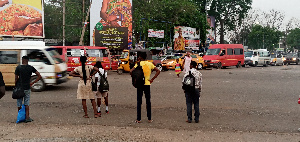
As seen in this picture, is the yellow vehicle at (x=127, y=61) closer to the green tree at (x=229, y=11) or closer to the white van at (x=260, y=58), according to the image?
the white van at (x=260, y=58)

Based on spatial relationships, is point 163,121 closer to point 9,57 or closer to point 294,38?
point 9,57

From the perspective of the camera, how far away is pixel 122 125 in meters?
7.61

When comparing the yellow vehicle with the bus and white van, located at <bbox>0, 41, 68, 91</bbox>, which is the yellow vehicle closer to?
the bus

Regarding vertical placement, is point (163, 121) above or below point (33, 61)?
below

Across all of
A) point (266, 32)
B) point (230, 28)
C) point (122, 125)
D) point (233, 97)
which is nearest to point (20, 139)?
point (122, 125)

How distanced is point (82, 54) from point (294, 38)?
93020 millimetres

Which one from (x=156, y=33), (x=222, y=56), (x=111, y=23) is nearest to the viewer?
(x=222, y=56)

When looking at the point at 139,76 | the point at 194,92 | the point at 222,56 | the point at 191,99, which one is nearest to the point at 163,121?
the point at 191,99

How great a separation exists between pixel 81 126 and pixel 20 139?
1396mm

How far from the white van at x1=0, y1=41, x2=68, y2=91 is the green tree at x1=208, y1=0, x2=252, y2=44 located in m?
49.6

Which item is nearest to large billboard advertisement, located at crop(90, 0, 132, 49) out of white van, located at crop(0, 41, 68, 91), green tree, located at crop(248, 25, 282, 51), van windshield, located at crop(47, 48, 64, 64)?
van windshield, located at crop(47, 48, 64, 64)

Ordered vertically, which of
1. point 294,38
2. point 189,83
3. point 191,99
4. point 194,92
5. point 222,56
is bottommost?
point 191,99

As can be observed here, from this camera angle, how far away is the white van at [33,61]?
13.6 metres

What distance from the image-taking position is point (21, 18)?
31375 millimetres
